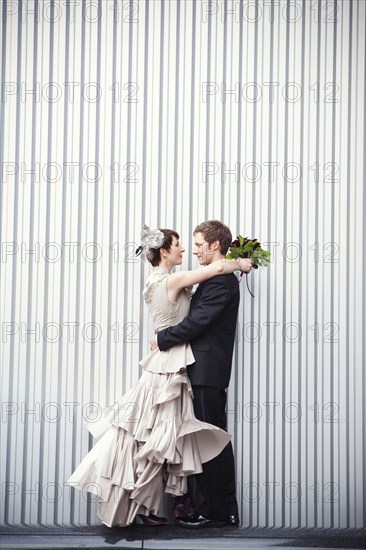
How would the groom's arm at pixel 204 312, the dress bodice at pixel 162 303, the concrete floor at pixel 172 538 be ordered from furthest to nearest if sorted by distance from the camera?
1. the dress bodice at pixel 162 303
2. the groom's arm at pixel 204 312
3. the concrete floor at pixel 172 538

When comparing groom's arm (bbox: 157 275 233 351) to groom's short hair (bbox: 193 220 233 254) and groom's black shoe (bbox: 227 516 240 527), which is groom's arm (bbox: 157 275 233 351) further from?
groom's black shoe (bbox: 227 516 240 527)

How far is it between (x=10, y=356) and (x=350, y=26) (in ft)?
8.75

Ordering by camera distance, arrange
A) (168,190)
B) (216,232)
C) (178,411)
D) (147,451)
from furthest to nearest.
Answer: (168,190), (216,232), (178,411), (147,451)

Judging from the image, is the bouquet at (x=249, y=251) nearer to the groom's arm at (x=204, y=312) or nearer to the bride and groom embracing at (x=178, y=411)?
the bride and groom embracing at (x=178, y=411)

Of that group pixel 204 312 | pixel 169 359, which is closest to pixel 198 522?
pixel 169 359

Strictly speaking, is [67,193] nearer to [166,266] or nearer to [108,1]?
[166,266]

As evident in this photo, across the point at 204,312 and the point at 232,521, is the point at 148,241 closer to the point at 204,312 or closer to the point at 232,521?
the point at 204,312

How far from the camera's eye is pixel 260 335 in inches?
165

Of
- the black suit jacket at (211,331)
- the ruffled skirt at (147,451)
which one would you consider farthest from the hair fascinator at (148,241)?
the ruffled skirt at (147,451)

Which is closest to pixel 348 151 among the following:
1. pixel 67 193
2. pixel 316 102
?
pixel 316 102

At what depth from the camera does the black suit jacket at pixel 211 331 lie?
12.5ft

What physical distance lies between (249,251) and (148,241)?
0.54 m

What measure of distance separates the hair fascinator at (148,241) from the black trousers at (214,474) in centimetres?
76

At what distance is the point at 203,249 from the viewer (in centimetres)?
396
